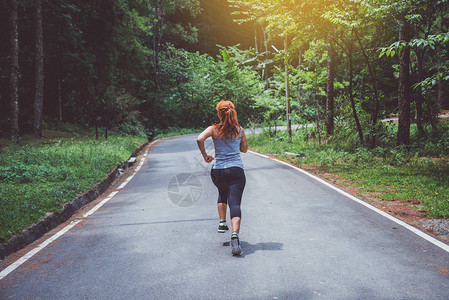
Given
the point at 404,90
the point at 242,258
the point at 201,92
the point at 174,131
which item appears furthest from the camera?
the point at 201,92

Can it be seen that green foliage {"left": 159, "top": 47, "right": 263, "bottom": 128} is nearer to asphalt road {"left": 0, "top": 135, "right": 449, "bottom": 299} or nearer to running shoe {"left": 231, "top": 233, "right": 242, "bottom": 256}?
asphalt road {"left": 0, "top": 135, "right": 449, "bottom": 299}

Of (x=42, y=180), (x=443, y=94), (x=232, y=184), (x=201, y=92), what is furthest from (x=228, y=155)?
(x=201, y=92)

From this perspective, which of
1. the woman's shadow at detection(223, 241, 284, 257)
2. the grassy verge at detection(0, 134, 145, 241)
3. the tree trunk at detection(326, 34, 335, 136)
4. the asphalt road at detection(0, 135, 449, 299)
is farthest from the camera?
the tree trunk at detection(326, 34, 335, 136)

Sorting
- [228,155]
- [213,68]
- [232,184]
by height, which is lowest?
[232,184]

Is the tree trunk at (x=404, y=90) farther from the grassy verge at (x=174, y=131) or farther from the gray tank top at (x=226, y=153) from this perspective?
the grassy verge at (x=174, y=131)

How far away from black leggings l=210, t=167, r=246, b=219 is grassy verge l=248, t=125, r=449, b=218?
12.5 ft

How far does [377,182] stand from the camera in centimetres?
998

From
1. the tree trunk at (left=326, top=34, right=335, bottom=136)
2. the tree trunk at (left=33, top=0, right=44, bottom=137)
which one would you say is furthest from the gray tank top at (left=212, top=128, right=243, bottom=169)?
the tree trunk at (left=33, top=0, right=44, bottom=137)

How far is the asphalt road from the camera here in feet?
12.6

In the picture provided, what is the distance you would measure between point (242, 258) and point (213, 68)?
38.7 m

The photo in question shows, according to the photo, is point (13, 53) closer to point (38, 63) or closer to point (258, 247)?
point (38, 63)

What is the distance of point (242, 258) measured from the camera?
469cm

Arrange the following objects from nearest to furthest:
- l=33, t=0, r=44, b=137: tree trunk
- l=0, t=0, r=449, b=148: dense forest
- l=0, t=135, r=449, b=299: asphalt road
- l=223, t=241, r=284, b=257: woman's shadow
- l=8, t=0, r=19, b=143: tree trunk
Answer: l=0, t=135, r=449, b=299: asphalt road → l=223, t=241, r=284, b=257: woman's shadow → l=0, t=0, r=449, b=148: dense forest → l=8, t=0, r=19, b=143: tree trunk → l=33, t=0, r=44, b=137: tree trunk

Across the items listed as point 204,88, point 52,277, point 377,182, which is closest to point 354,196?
point 377,182
